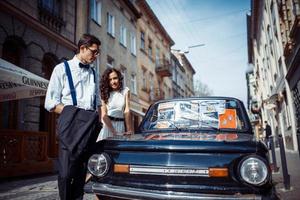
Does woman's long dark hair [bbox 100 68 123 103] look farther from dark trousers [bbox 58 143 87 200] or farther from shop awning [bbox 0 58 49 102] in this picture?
shop awning [bbox 0 58 49 102]

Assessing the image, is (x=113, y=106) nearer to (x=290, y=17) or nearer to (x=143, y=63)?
(x=290, y=17)

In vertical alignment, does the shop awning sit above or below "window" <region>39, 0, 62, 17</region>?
below

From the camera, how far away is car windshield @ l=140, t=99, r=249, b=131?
10.9 feet

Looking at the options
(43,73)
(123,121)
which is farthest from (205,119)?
(43,73)

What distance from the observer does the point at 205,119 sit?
135 inches

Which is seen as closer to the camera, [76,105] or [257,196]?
[257,196]

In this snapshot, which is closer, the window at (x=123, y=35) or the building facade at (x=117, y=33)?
the building facade at (x=117, y=33)

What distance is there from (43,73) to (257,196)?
1004cm

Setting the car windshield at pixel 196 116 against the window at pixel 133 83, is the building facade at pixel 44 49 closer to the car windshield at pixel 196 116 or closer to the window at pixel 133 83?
the window at pixel 133 83

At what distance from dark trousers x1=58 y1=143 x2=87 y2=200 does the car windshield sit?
1.13m

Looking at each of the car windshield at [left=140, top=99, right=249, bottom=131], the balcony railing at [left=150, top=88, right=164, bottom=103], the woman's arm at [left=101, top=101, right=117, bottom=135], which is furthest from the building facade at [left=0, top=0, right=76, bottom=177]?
the balcony railing at [left=150, top=88, right=164, bottom=103]

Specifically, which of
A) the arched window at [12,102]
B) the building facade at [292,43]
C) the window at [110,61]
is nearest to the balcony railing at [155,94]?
the window at [110,61]

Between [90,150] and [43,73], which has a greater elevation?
[43,73]

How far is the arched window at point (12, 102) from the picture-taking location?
8.90m
